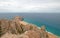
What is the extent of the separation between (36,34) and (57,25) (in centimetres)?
892

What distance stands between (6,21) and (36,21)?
6.11m

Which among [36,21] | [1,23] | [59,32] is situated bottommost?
[59,32]

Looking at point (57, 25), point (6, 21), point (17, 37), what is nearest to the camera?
point (17, 37)

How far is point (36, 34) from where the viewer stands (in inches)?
351

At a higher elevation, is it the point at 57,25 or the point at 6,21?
the point at 6,21

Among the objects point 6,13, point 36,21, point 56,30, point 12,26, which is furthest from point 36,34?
point 56,30

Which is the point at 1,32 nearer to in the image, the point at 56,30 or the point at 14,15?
the point at 14,15

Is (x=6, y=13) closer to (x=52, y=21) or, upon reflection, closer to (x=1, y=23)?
(x=1, y=23)

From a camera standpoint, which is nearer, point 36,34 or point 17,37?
point 17,37

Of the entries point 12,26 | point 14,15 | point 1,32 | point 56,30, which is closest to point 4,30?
point 1,32

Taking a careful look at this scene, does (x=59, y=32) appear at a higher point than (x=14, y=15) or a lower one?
lower

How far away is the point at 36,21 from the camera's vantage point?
15.3 metres

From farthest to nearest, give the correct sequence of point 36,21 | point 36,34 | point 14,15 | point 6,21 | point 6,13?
point 36,21 < point 14,15 < point 6,13 < point 6,21 < point 36,34

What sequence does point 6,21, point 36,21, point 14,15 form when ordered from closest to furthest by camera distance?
1. point 6,21
2. point 14,15
3. point 36,21
